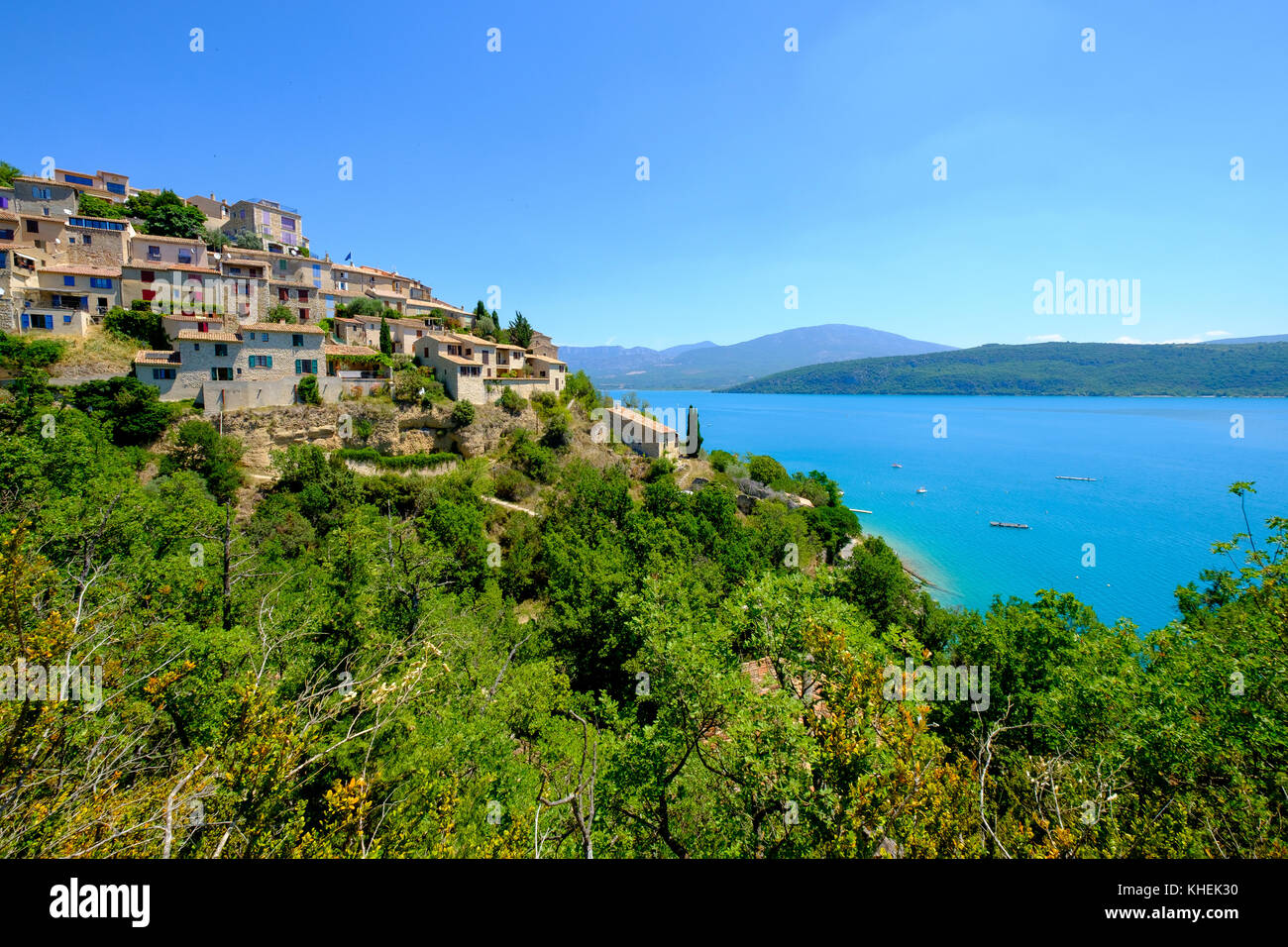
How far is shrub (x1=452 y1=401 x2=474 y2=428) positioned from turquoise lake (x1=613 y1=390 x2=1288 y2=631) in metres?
36.6

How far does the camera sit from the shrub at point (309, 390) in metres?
31.6

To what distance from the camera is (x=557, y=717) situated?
13.4 meters

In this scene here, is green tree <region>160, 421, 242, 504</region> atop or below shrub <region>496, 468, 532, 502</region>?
atop

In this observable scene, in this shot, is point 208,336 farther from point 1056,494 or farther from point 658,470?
point 1056,494

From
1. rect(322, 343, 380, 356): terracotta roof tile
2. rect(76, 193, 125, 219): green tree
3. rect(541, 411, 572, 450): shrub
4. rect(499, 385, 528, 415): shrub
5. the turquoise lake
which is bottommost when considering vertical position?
the turquoise lake

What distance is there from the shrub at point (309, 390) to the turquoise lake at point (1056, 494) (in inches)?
1738

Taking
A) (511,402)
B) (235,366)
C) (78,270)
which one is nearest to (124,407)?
(235,366)

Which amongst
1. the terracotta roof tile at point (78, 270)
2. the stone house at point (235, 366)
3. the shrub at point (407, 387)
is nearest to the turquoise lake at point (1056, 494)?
the shrub at point (407, 387)

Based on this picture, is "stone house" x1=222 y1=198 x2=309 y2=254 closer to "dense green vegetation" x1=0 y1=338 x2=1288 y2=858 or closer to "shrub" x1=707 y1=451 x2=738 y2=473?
"dense green vegetation" x1=0 y1=338 x2=1288 y2=858

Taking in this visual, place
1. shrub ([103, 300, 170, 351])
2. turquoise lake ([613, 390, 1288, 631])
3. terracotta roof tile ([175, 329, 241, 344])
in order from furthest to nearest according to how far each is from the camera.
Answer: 1. turquoise lake ([613, 390, 1288, 631])
2. shrub ([103, 300, 170, 351])
3. terracotta roof tile ([175, 329, 241, 344])

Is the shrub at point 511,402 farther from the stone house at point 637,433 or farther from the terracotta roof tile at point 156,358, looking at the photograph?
the terracotta roof tile at point 156,358

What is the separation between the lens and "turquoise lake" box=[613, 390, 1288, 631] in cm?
4222

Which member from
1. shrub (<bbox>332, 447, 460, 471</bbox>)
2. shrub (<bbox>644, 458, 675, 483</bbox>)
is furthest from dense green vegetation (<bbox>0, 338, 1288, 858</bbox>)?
shrub (<bbox>644, 458, 675, 483</bbox>)

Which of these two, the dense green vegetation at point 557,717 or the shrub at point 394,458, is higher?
the shrub at point 394,458
